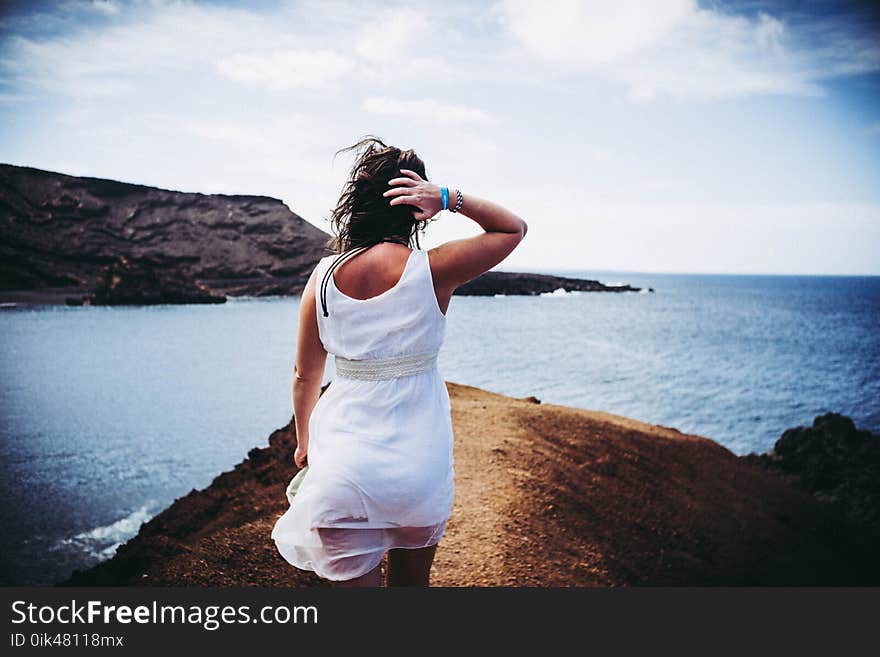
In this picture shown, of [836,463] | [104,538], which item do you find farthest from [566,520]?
[836,463]

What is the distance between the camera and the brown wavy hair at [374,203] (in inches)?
66.4

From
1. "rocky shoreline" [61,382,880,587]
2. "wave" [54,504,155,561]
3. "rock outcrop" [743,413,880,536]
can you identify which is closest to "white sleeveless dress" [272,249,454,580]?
"rocky shoreline" [61,382,880,587]

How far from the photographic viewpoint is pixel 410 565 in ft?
6.39

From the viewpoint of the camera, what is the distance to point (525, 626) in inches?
110

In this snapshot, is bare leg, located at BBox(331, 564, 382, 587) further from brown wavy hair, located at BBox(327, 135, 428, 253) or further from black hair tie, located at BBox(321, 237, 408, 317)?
brown wavy hair, located at BBox(327, 135, 428, 253)

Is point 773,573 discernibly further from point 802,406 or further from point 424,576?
point 802,406

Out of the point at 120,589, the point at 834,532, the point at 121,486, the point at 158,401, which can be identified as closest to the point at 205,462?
the point at 121,486

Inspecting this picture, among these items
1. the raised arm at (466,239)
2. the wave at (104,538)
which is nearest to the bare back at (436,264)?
the raised arm at (466,239)

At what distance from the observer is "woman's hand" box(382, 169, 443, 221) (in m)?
1.62

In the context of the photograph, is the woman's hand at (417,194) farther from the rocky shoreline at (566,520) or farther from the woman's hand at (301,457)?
the rocky shoreline at (566,520)

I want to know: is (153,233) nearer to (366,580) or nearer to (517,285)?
(517,285)

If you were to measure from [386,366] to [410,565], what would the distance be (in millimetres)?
742

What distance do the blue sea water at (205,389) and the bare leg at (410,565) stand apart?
5560 millimetres

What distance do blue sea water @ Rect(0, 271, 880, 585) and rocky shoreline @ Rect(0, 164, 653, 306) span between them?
6.84 ft
